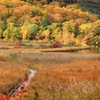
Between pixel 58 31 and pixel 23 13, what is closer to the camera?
pixel 58 31

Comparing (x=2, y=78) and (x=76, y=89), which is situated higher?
(x=76, y=89)

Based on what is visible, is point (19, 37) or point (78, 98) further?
point (19, 37)

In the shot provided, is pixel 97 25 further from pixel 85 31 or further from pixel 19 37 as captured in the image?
pixel 19 37

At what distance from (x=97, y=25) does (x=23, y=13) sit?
153 ft

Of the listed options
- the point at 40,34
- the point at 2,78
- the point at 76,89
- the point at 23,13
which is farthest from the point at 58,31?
the point at 76,89

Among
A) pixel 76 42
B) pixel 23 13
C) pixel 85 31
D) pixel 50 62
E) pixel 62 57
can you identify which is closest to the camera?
pixel 50 62

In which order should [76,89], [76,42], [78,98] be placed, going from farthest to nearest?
[76,42]
[76,89]
[78,98]

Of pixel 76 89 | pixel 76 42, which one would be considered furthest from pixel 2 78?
pixel 76 42

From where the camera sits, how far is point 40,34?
101 m

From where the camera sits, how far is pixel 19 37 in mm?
101688

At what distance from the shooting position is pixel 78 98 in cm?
1445

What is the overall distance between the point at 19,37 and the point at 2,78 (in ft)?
242

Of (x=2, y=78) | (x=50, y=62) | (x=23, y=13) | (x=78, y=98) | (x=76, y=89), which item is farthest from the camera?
(x=23, y=13)

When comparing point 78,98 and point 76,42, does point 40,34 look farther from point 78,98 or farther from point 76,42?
point 78,98
